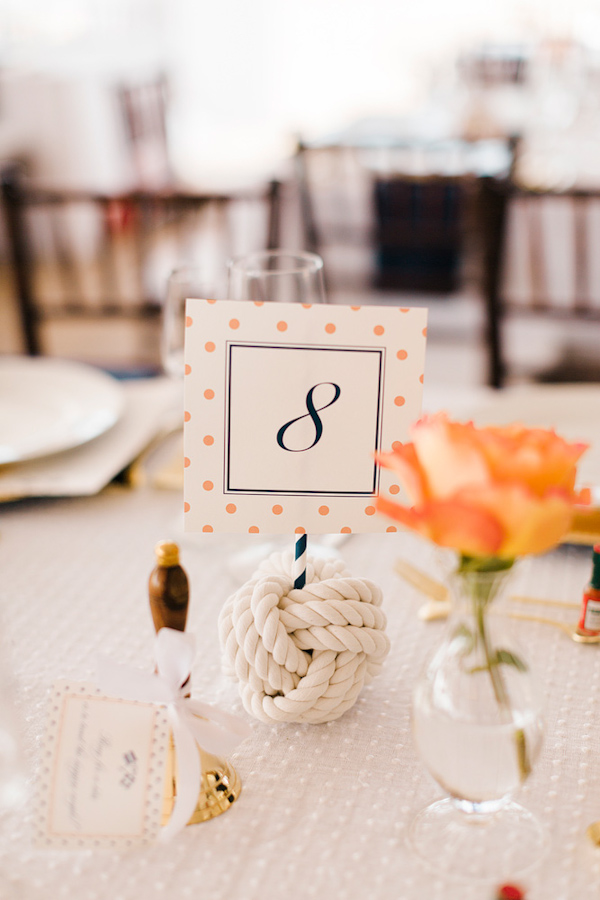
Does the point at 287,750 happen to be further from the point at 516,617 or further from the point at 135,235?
the point at 135,235

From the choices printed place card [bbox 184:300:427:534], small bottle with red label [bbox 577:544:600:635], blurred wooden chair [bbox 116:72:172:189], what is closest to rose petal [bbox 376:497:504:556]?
printed place card [bbox 184:300:427:534]

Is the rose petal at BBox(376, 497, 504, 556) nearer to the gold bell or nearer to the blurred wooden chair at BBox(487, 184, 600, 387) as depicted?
the gold bell

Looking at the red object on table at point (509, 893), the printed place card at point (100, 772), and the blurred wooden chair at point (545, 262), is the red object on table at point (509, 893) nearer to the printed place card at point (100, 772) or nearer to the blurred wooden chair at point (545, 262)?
the printed place card at point (100, 772)

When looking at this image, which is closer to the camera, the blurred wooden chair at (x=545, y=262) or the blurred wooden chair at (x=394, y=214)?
the blurred wooden chair at (x=545, y=262)

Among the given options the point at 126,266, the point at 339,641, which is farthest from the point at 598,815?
the point at 126,266

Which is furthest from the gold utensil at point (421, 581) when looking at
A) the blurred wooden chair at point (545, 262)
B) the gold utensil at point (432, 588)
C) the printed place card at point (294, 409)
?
the blurred wooden chair at point (545, 262)

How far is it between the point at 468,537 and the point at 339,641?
0.22 m

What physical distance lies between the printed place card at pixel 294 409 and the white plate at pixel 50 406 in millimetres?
497

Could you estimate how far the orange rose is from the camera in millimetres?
392

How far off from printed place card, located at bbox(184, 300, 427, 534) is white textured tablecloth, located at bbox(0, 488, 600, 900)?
0.15 m

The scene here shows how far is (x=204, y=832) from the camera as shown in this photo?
528mm

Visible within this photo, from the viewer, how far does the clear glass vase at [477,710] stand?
463mm

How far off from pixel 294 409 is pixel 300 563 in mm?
118

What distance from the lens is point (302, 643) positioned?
59cm
